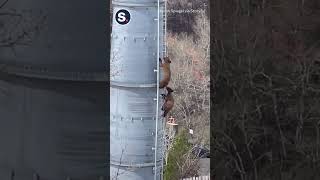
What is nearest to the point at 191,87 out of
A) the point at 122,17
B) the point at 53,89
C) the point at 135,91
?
the point at 135,91

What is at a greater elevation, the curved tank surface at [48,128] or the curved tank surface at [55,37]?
the curved tank surface at [55,37]

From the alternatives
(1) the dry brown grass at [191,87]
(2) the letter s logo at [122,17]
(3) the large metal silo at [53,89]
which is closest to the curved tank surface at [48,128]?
(3) the large metal silo at [53,89]

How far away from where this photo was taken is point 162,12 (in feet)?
7.25

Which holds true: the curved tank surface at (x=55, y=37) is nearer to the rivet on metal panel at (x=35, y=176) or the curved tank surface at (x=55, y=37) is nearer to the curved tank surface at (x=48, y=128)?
the curved tank surface at (x=48, y=128)

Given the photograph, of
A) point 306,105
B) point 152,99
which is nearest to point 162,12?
point 152,99

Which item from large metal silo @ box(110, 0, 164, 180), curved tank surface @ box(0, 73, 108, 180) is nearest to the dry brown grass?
large metal silo @ box(110, 0, 164, 180)

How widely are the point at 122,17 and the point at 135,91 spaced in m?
0.32

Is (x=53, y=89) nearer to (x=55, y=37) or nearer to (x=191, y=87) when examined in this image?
(x=55, y=37)

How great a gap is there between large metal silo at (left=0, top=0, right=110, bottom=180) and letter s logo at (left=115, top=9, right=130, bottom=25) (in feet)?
0.61

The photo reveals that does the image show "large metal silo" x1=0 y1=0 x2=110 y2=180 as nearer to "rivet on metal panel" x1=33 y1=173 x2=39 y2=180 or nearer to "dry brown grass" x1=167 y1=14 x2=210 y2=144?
"rivet on metal panel" x1=33 y1=173 x2=39 y2=180

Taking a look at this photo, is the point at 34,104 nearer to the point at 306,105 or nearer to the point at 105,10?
the point at 105,10

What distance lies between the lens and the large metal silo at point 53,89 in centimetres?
182

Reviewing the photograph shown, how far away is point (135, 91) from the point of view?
7.19 ft

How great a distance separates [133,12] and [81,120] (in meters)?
0.51
